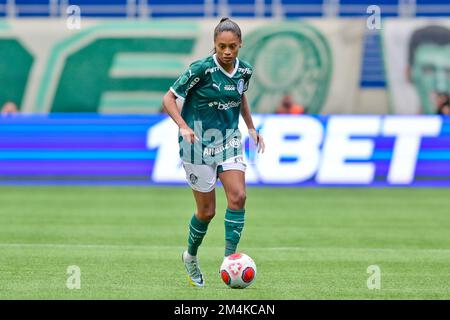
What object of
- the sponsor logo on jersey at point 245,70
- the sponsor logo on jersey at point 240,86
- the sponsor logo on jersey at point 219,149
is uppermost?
the sponsor logo on jersey at point 245,70

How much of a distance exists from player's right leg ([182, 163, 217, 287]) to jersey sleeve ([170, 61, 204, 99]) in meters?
0.65

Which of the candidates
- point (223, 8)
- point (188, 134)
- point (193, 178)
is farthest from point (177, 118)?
point (223, 8)

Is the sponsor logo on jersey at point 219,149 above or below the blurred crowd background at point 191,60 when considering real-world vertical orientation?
below

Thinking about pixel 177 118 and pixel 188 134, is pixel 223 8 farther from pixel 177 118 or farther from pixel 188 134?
pixel 188 134

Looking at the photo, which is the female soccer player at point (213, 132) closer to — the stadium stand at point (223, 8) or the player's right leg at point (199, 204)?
the player's right leg at point (199, 204)

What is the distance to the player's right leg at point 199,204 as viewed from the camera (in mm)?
10039

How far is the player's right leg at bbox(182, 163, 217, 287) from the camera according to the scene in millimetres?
10039

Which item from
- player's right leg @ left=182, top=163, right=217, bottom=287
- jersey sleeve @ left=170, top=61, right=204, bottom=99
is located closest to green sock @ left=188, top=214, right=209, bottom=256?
player's right leg @ left=182, top=163, right=217, bottom=287

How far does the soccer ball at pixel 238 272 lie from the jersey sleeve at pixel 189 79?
58.3 inches

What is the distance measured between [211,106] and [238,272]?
4.74 ft

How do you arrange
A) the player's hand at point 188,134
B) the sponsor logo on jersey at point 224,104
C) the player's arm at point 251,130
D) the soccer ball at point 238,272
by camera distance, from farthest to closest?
1. the player's arm at point 251,130
2. the sponsor logo on jersey at point 224,104
3. the soccer ball at point 238,272
4. the player's hand at point 188,134

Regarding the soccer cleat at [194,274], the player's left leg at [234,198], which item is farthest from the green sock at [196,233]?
the player's left leg at [234,198]

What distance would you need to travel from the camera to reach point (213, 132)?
10.1 metres
